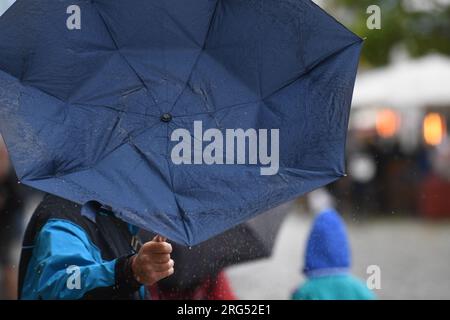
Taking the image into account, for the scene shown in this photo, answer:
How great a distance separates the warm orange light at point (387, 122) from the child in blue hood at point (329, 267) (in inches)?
637

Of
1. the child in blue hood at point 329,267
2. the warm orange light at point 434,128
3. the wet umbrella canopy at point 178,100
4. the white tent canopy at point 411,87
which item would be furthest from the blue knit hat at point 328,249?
the warm orange light at point 434,128

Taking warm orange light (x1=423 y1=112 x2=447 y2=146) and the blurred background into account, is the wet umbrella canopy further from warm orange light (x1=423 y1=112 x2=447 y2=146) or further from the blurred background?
warm orange light (x1=423 y1=112 x2=447 y2=146)

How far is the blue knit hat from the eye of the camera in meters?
4.39

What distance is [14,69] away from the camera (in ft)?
10.7

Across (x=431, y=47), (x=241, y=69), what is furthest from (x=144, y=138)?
Result: (x=431, y=47)

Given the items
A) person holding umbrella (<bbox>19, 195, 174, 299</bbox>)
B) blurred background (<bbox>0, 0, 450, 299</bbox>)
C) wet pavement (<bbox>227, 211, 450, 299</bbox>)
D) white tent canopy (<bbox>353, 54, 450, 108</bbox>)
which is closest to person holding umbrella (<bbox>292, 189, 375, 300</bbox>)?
person holding umbrella (<bbox>19, 195, 174, 299</bbox>)

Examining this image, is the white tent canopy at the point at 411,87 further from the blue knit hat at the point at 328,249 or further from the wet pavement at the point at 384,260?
the blue knit hat at the point at 328,249

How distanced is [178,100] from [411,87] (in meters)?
14.2

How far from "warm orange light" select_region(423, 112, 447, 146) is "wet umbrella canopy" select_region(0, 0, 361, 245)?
51.5ft

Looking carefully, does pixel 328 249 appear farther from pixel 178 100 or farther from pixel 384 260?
pixel 384 260

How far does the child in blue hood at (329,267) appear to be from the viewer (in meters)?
→ 4.34

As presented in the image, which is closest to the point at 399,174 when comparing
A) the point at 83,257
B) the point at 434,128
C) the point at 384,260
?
the point at 434,128

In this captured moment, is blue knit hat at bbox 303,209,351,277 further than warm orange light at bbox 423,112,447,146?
No

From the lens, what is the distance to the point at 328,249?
4414 mm
